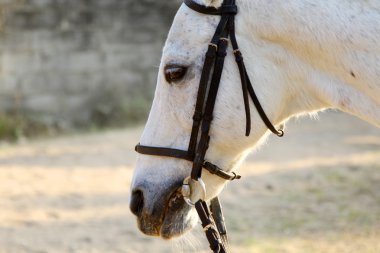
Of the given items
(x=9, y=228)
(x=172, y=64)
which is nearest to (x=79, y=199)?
(x=9, y=228)

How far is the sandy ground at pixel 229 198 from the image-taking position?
5141 mm

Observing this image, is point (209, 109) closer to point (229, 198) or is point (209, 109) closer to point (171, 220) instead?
point (171, 220)

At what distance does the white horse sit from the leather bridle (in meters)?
0.03

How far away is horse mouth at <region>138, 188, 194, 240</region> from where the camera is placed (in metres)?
2.88

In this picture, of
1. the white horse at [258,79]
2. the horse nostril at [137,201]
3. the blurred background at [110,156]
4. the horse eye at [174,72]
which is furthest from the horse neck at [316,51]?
the blurred background at [110,156]

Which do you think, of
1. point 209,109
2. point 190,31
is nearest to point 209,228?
point 209,109

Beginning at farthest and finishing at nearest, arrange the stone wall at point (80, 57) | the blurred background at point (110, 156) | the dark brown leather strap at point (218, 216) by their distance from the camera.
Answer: the stone wall at point (80, 57), the blurred background at point (110, 156), the dark brown leather strap at point (218, 216)

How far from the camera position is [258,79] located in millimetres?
2773

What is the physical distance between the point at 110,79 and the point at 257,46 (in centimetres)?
730

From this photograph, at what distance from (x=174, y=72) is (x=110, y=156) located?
4.87m

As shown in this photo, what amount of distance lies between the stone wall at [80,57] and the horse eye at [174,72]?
645 centimetres

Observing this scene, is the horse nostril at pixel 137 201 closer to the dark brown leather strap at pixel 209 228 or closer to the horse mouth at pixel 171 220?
the horse mouth at pixel 171 220

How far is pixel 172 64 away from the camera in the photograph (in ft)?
9.20

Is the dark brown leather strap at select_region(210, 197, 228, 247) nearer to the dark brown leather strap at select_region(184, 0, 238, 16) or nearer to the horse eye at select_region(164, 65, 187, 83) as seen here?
the horse eye at select_region(164, 65, 187, 83)
